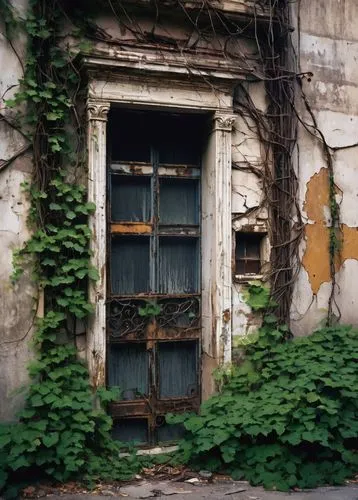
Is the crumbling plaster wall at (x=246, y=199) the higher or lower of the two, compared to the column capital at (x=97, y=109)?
lower

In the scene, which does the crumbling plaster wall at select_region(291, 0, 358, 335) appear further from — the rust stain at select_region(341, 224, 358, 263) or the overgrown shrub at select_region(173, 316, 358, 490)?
the overgrown shrub at select_region(173, 316, 358, 490)

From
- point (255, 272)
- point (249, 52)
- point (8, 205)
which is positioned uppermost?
point (249, 52)

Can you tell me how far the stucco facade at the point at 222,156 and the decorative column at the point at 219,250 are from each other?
1 centimetres

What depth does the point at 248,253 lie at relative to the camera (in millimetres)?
5422

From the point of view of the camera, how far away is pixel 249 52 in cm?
538

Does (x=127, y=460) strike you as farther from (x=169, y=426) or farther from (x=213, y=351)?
(x=213, y=351)

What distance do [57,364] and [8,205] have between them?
1.40m

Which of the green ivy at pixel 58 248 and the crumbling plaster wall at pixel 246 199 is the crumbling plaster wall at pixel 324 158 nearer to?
the crumbling plaster wall at pixel 246 199

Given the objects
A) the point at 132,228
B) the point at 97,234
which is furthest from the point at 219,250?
the point at 97,234

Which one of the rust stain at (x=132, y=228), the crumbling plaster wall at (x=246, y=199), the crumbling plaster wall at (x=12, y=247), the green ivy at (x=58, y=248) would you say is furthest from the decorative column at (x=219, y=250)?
the crumbling plaster wall at (x=12, y=247)

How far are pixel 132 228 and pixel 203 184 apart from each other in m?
0.88

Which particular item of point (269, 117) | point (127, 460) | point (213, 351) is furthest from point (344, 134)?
point (127, 460)

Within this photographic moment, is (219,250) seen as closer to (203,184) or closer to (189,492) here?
(203,184)

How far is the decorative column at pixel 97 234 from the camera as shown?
4598mm
